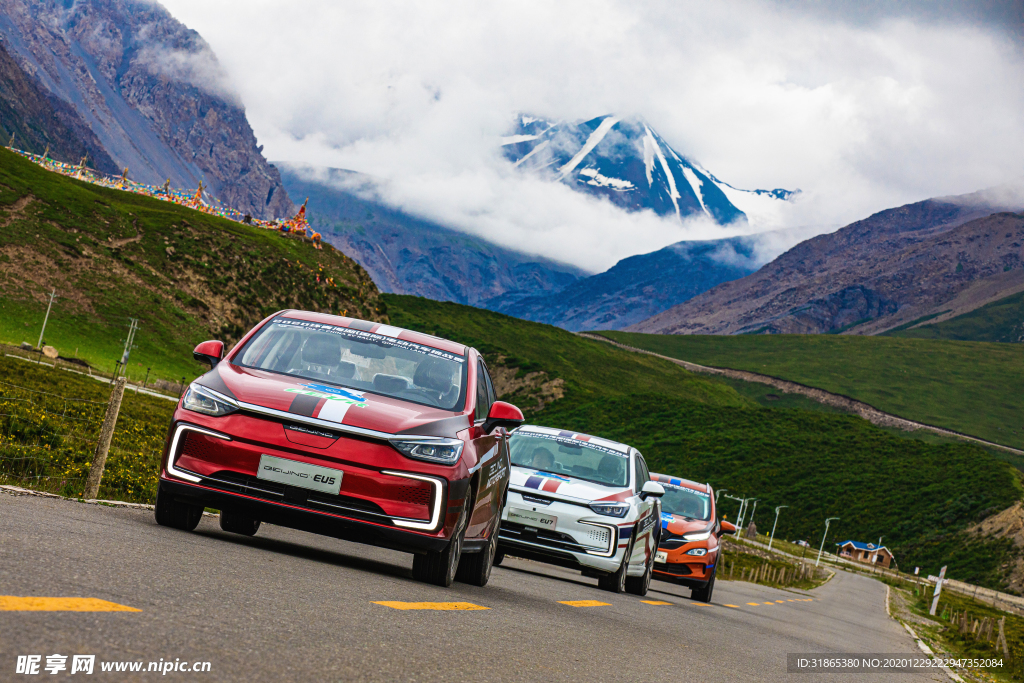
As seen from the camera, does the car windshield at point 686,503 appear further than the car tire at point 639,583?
Yes

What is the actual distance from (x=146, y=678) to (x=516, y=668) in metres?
2.57

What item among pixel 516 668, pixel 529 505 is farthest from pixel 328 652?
pixel 529 505

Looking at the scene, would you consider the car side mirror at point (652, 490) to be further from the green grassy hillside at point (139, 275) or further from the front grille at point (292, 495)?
the green grassy hillside at point (139, 275)

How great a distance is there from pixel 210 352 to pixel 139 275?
93.8 m

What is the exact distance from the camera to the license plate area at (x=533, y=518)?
550 inches

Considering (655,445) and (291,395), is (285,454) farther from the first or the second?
(655,445)

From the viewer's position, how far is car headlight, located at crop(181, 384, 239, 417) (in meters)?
8.39

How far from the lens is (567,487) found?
14312 mm

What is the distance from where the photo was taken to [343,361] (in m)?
9.62

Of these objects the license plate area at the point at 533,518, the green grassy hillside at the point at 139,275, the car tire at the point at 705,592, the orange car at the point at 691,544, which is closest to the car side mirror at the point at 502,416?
the license plate area at the point at 533,518

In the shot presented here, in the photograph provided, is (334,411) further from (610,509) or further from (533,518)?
(610,509)

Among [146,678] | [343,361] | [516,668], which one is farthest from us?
[343,361]

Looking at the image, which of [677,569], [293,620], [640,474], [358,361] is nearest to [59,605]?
[293,620]

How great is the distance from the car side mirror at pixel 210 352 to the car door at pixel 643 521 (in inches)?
275
